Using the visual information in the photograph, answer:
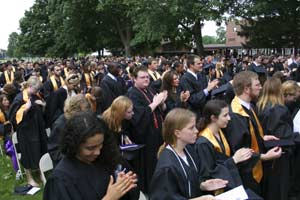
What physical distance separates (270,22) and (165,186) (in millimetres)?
33351

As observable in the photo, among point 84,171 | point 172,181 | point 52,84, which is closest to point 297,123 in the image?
point 172,181

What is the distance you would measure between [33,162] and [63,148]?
449cm

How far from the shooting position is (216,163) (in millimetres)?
3744

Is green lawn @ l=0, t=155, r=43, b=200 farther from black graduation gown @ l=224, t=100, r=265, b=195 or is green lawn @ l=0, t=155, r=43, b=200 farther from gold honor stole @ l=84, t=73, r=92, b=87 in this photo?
gold honor stole @ l=84, t=73, r=92, b=87

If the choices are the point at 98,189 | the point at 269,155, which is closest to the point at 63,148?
the point at 98,189

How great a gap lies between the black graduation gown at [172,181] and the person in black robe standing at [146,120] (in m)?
2.35

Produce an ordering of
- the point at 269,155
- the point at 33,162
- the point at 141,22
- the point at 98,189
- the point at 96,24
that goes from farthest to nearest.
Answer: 1. the point at 96,24
2. the point at 141,22
3. the point at 33,162
4. the point at 269,155
5. the point at 98,189

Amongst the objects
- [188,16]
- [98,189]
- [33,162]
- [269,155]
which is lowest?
[33,162]

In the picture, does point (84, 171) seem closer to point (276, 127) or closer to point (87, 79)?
point (276, 127)

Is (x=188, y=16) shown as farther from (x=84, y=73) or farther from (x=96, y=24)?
(x=84, y=73)

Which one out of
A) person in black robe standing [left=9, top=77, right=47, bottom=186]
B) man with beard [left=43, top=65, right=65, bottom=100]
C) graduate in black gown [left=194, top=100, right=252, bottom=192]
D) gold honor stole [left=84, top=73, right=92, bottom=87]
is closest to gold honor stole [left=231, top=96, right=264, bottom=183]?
graduate in black gown [left=194, top=100, right=252, bottom=192]

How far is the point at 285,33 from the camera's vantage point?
34719 millimetres

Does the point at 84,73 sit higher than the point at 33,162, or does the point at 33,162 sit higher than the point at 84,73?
the point at 84,73

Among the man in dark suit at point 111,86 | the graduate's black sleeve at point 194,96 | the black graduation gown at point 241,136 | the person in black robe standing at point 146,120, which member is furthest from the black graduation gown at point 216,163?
the man in dark suit at point 111,86
